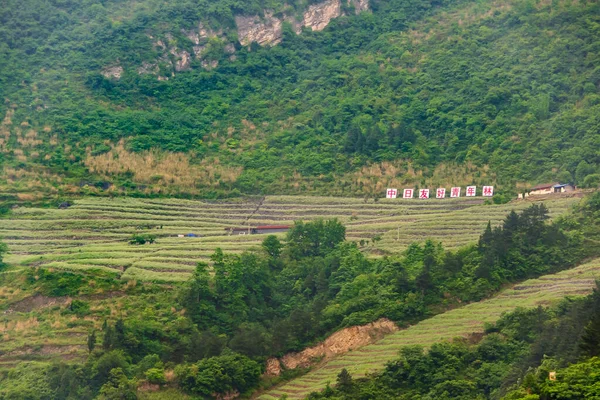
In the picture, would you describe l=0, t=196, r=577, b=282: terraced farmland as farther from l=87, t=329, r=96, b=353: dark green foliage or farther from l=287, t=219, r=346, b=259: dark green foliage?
l=87, t=329, r=96, b=353: dark green foliage

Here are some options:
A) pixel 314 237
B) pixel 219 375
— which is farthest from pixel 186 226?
pixel 219 375

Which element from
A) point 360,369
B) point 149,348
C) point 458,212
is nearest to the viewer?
point 360,369

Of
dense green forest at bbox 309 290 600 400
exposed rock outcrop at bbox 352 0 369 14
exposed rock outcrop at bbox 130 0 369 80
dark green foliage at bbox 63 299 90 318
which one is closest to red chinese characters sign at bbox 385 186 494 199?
dark green foliage at bbox 63 299 90 318

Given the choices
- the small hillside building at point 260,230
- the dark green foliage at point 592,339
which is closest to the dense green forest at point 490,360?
the dark green foliage at point 592,339

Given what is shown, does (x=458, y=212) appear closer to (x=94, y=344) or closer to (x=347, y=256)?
(x=347, y=256)

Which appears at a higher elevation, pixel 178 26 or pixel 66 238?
pixel 178 26

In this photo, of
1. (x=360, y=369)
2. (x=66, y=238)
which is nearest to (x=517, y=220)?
(x=360, y=369)
